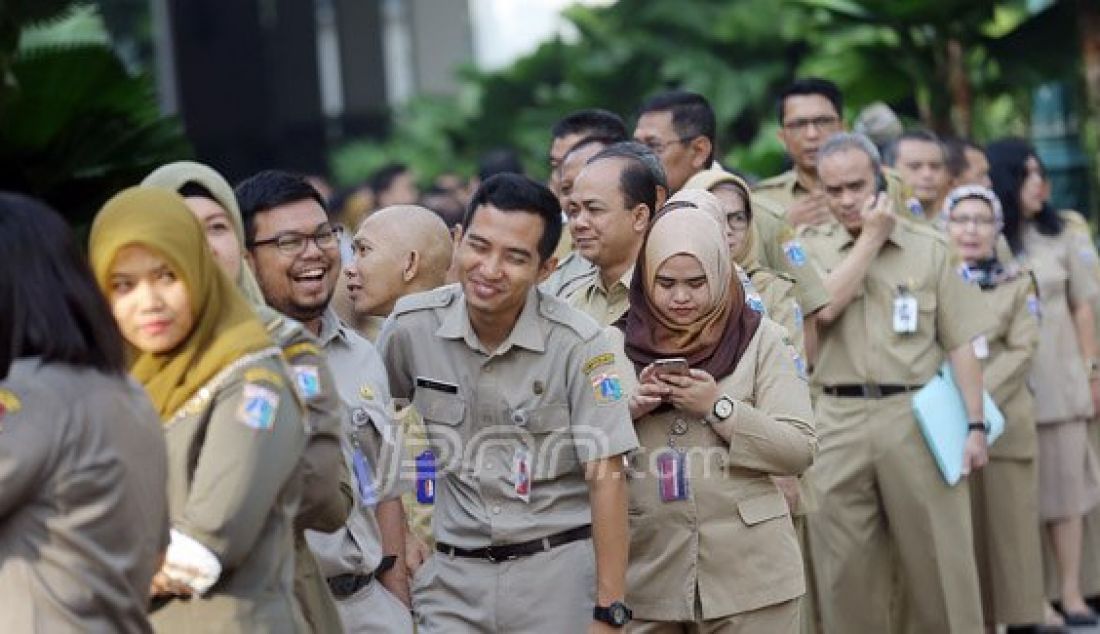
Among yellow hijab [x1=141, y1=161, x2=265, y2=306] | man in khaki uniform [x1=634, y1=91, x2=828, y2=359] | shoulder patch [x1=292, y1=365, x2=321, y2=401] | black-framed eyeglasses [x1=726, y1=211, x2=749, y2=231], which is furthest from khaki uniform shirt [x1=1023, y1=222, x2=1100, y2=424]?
shoulder patch [x1=292, y1=365, x2=321, y2=401]

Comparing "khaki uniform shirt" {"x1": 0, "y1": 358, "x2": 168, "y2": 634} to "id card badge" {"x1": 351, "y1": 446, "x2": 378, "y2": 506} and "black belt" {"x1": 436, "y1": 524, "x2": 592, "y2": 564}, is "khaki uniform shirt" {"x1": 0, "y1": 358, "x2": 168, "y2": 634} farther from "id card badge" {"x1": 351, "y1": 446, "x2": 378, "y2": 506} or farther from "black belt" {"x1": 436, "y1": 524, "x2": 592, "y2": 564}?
"black belt" {"x1": 436, "y1": 524, "x2": 592, "y2": 564}

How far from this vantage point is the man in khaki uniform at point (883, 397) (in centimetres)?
1007

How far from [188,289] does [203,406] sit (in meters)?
0.27

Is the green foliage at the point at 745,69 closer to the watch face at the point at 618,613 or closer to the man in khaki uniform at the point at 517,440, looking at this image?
the man in khaki uniform at the point at 517,440

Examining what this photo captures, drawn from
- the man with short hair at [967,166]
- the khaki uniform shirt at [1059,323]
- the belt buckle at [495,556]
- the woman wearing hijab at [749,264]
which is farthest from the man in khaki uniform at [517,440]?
the man with short hair at [967,166]

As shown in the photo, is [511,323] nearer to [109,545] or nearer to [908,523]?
[109,545]

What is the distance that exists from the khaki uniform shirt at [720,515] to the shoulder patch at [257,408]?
7.29 ft

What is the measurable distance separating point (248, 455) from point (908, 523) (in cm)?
531

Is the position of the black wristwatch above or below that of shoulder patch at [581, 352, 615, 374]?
below

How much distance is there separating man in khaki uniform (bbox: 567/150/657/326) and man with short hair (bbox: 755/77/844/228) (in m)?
2.38

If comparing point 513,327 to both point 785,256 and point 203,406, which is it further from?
point 785,256

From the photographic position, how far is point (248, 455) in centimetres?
534

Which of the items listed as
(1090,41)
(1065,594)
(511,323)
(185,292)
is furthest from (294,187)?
(1090,41)

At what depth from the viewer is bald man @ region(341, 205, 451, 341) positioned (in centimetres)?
822
